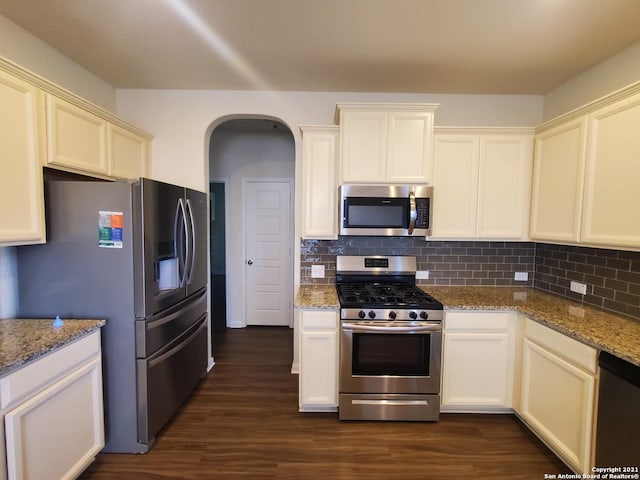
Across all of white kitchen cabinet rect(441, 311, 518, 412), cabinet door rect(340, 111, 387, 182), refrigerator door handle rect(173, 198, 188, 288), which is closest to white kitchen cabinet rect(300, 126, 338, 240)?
cabinet door rect(340, 111, 387, 182)

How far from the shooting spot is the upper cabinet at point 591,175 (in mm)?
1779

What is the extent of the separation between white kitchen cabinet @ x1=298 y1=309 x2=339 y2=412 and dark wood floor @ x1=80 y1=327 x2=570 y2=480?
18 cm

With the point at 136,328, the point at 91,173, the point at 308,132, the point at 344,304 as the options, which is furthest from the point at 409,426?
the point at 91,173

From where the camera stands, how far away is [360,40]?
2055mm

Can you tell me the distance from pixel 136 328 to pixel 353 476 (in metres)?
1.63

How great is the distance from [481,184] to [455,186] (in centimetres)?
22

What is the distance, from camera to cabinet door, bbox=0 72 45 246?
5.08 ft

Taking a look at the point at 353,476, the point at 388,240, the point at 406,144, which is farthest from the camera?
the point at 388,240

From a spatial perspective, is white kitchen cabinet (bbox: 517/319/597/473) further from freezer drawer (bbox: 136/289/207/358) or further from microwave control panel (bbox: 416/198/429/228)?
freezer drawer (bbox: 136/289/207/358)

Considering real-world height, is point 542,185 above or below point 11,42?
below

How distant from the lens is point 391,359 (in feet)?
Result: 7.56

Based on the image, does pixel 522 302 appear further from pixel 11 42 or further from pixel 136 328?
pixel 11 42

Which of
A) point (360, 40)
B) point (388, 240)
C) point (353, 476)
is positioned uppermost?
point (360, 40)

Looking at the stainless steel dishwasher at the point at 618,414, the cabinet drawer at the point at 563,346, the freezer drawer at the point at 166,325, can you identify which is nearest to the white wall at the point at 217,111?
the freezer drawer at the point at 166,325
